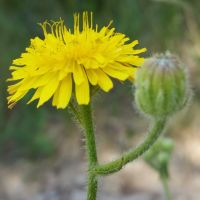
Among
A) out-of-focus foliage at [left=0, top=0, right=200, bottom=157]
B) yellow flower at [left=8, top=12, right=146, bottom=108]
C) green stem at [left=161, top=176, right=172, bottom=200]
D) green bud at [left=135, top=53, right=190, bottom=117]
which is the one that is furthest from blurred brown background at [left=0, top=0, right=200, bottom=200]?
green bud at [left=135, top=53, right=190, bottom=117]

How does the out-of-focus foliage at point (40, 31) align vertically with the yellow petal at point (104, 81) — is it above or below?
above

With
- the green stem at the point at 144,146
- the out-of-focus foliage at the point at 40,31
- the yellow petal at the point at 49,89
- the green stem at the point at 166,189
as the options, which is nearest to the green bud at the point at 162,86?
the green stem at the point at 144,146

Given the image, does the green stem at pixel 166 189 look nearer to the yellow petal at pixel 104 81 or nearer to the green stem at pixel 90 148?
the green stem at pixel 90 148

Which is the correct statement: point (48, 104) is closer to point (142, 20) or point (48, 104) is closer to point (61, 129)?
point (61, 129)

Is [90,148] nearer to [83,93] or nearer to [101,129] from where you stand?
[83,93]

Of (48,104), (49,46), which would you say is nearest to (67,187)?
(48,104)

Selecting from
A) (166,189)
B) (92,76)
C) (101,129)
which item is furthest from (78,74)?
(101,129)
